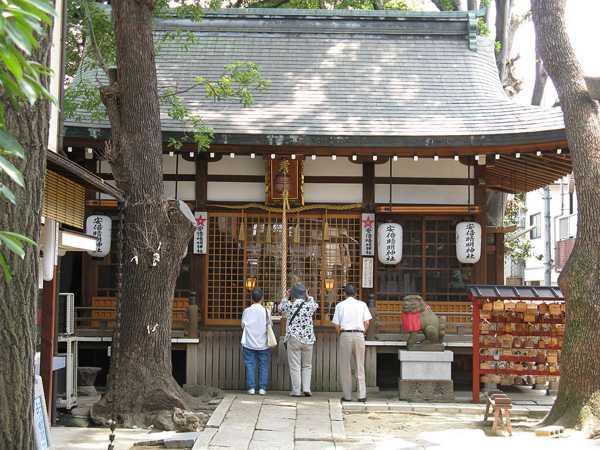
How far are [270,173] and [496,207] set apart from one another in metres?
7.29

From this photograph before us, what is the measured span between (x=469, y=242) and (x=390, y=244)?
1.41 meters

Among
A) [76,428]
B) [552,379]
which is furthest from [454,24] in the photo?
[76,428]

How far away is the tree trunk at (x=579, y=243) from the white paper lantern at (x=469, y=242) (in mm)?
3324

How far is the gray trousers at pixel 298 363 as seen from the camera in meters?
11.3

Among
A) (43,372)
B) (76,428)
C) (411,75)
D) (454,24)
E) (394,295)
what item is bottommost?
(76,428)

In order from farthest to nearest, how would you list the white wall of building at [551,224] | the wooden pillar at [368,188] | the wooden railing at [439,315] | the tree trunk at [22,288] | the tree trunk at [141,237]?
the white wall of building at [551,224] < the wooden pillar at [368,188] < the wooden railing at [439,315] < the tree trunk at [141,237] < the tree trunk at [22,288]

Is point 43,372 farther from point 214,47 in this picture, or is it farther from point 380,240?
point 214,47

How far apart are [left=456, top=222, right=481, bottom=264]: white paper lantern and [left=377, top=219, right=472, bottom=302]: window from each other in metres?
0.48

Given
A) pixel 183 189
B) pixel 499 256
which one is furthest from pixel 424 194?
pixel 183 189

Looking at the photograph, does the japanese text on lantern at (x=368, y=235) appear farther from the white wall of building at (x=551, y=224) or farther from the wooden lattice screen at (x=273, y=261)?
the white wall of building at (x=551, y=224)

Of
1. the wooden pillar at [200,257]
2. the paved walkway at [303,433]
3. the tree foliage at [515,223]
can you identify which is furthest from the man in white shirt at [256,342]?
the tree foliage at [515,223]

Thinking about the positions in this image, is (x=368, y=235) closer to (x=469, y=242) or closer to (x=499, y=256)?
(x=469, y=242)

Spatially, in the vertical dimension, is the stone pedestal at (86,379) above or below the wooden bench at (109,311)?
below

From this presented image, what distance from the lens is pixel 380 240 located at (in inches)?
492
